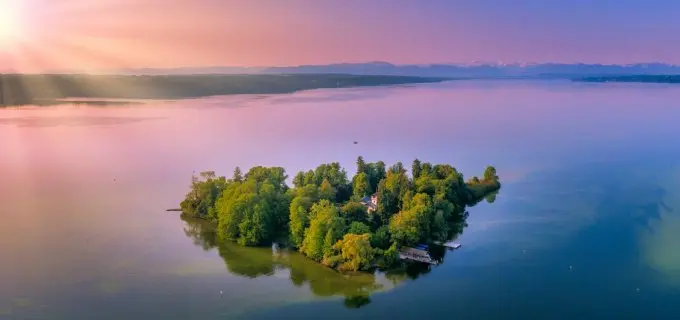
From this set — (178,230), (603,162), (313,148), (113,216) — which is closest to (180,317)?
(178,230)

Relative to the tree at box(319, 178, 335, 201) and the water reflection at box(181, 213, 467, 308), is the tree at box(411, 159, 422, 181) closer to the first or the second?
the tree at box(319, 178, 335, 201)

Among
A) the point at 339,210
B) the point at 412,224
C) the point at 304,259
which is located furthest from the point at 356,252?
the point at 412,224

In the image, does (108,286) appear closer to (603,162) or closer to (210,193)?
(210,193)

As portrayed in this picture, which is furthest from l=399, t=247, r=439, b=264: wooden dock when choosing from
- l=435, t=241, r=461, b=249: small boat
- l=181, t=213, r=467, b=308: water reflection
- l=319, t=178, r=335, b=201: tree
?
l=319, t=178, r=335, b=201: tree

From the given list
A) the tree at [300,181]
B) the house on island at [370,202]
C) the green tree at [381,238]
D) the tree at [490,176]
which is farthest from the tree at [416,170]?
the green tree at [381,238]

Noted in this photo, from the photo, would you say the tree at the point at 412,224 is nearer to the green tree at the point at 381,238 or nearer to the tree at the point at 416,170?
the green tree at the point at 381,238

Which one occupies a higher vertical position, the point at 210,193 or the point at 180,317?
the point at 210,193
